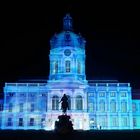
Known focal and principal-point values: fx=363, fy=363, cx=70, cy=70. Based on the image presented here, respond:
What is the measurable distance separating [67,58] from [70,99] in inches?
247

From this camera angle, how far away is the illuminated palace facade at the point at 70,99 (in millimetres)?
53188

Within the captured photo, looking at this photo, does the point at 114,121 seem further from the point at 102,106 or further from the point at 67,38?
the point at 67,38

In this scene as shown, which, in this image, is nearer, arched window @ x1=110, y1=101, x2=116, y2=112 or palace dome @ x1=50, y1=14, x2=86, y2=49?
arched window @ x1=110, y1=101, x2=116, y2=112

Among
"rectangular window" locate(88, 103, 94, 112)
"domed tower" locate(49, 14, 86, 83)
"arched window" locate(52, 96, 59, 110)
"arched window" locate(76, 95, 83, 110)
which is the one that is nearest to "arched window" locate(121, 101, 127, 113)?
"rectangular window" locate(88, 103, 94, 112)

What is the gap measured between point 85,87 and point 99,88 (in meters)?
2.23

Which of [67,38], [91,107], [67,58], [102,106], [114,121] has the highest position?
[67,38]

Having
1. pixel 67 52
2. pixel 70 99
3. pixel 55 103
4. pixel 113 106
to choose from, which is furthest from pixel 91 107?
pixel 67 52

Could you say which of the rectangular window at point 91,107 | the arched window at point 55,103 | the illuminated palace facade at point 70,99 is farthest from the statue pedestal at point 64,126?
the rectangular window at point 91,107

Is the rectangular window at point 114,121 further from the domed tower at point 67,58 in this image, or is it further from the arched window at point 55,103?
the arched window at point 55,103

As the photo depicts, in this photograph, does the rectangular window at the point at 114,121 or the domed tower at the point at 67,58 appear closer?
the rectangular window at the point at 114,121

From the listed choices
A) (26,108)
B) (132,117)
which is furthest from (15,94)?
(132,117)

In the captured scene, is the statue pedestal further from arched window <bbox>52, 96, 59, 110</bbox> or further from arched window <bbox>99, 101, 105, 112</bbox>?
arched window <bbox>99, 101, 105, 112</bbox>

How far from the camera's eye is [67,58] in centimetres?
5491

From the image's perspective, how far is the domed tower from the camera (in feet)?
179
